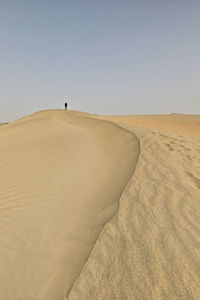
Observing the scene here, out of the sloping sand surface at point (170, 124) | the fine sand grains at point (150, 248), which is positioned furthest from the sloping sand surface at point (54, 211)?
the sloping sand surface at point (170, 124)

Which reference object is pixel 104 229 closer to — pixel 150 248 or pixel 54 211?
pixel 150 248

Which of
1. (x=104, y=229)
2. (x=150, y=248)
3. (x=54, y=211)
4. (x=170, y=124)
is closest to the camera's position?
(x=150, y=248)

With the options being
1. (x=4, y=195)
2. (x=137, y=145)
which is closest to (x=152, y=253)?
(x=4, y=195)

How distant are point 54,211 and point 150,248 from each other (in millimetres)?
1757

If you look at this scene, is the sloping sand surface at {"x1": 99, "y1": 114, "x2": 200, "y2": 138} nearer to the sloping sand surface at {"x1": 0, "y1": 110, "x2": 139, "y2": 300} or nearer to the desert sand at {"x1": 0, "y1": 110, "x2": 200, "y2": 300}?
the sloping sand surface at {"x1": 0, "y1": 110, "x2": 139, "y2": 300}

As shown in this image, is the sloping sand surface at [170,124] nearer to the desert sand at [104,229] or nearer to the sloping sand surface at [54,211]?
the sloping sand surface at [54,211]

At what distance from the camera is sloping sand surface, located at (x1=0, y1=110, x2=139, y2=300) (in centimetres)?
208

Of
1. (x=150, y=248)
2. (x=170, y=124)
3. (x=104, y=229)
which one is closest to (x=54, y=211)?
(x=104, y=229)

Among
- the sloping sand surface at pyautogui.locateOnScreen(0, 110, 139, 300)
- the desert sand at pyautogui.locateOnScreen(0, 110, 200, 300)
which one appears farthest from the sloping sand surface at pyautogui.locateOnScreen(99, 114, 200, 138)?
the desert sand at pyautogui.locateOnScreen(0, 110, 200, 300)

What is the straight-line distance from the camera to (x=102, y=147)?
697 centimetres

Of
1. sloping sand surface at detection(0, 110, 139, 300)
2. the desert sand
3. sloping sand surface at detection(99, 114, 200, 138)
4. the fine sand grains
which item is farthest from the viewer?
sloping sand surface at detection(99, 114, 200, 138)

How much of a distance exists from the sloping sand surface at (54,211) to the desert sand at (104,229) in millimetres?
12

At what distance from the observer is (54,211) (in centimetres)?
326

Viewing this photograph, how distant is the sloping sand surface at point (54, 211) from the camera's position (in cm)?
208
